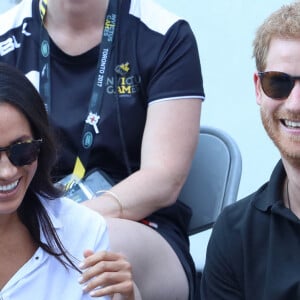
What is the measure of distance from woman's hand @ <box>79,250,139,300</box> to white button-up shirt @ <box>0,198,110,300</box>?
2.1 inches

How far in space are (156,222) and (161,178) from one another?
149 mm

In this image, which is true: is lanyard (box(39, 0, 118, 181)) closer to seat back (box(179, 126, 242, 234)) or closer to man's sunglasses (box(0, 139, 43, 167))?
seat back (box(179, 126, 242, 234))

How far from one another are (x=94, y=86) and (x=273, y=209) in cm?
80

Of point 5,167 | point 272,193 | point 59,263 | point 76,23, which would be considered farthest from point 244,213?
point 76,23

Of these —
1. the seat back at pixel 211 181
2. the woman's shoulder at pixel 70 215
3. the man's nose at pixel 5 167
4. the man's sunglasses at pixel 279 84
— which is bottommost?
the seat back at pixel 211 181

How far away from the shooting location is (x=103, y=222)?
7.20ft

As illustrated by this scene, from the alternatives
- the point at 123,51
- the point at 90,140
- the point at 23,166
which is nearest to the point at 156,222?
the point at 90,140

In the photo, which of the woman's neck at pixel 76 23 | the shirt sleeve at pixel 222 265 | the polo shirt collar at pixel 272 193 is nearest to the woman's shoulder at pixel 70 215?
the shirt sleeve at pixel 222 265

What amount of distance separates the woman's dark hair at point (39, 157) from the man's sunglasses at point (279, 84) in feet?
1.71

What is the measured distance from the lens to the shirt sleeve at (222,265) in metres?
2.12

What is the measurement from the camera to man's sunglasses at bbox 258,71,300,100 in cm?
194

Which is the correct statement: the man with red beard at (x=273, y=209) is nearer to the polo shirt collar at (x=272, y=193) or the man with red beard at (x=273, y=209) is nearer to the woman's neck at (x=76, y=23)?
the polo shirt collar at (x=272, y=193)

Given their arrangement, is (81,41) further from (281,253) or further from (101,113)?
(281,253)

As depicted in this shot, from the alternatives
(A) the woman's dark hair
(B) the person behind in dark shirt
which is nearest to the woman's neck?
(B) the person behind in dark shirt
